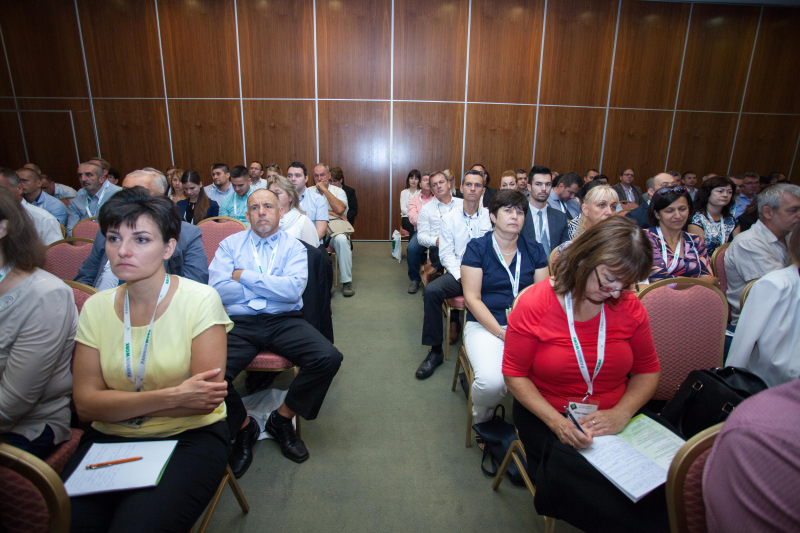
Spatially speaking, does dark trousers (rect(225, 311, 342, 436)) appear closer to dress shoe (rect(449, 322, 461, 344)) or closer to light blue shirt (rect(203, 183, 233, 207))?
dress shoe (rect(449, 322, 461, 344))

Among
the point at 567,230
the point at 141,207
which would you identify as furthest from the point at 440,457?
the point at 567,230

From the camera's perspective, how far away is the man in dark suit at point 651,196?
10.1 feet

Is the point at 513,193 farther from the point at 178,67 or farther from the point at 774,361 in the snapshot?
the point at 178,67

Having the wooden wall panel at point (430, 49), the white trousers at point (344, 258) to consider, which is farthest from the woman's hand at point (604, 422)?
the wooden wall panel at point (430, 49)

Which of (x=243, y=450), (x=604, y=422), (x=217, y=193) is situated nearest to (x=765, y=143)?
(x=604, y=422)

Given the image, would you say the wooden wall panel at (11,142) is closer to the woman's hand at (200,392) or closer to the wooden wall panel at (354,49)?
the wooden wall panel at (354,49)

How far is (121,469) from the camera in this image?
1155mm

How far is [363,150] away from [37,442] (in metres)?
6.71

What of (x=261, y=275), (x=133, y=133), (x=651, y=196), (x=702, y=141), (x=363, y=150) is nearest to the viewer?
(x=261, y=275)

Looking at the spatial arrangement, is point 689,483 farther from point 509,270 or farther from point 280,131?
point 280,131

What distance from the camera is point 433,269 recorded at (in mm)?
3854

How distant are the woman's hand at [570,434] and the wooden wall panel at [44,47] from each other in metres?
9.49

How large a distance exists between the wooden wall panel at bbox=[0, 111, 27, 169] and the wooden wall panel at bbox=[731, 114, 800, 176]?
14499 mm

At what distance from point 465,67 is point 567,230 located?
4812 mm
